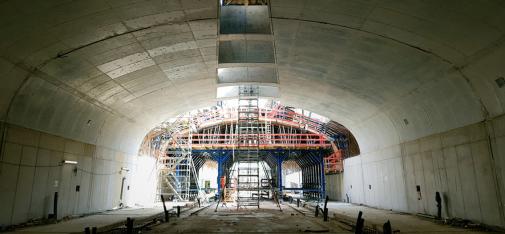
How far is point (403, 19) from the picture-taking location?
7.44 m

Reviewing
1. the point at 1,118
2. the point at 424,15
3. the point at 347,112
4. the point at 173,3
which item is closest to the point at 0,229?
the point at 1,118

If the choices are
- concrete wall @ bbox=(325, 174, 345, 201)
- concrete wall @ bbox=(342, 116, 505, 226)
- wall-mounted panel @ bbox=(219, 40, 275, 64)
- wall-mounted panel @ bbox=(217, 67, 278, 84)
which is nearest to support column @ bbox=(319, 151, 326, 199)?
concrete wall @ bbox=(325, 174, 345, 201)

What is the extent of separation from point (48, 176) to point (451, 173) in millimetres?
13008

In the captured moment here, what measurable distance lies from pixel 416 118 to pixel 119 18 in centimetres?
1034


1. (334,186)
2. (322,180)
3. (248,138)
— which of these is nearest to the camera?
(248,138)

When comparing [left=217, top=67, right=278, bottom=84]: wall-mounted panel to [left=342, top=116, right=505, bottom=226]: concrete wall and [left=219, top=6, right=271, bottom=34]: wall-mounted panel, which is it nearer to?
[left=219, top=6, right=271, bottom=34]: wall-mounted panel

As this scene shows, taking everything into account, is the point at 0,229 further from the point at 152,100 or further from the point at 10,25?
the point at 152,100

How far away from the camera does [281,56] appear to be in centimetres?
1123

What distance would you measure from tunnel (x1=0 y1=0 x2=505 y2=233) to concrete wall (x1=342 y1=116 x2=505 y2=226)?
48 mm

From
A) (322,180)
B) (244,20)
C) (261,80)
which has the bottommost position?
(322,180)

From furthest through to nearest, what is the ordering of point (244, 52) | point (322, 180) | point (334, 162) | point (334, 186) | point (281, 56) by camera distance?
1. point (322, 180)
2. point (334, 186)
3. point (334, 162)
4. point (244, 52)
5. point (281, 56)

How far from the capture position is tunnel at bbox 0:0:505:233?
744cm

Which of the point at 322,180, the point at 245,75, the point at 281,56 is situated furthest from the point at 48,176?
the point at 322,180

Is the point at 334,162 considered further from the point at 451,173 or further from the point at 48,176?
the point at 48,176
